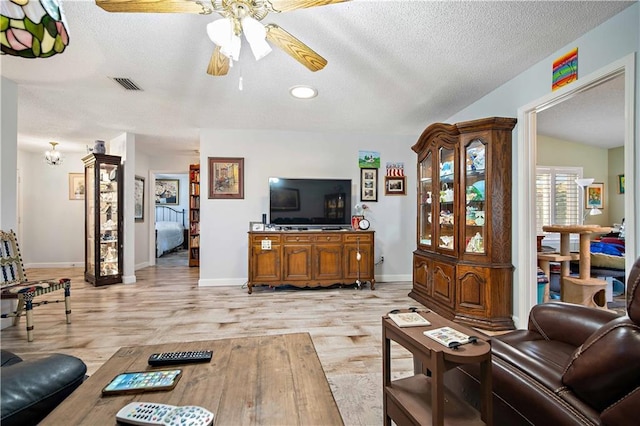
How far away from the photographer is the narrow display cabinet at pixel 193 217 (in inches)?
257

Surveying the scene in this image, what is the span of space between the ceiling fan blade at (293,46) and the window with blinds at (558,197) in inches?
208

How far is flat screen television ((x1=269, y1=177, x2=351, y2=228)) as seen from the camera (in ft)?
14.8

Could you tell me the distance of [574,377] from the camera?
3.49ft

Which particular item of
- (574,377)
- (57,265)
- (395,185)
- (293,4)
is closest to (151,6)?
(293,4)

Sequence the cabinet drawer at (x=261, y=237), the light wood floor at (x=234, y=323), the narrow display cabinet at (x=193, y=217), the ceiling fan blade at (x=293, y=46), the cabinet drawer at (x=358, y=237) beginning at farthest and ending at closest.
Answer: the narrow display cabinet at (x=193, y=217) < the cabinet drawer at (x=358, y=237) < the cabinet drawer at (x=261, y=237) < the light wood floor at (x=234, y=323) < the ceiling fan blade at (x=293, y=46)

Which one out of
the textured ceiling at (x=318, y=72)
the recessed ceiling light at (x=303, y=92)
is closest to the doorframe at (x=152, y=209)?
the textured ceiling at (x=318, y=72)

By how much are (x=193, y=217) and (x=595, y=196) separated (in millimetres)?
8211

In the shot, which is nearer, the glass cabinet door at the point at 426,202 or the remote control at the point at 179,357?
the remote control at the point at 179,357

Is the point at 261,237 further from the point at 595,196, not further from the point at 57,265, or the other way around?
the point at 595,196

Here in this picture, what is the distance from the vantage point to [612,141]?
17.4ft

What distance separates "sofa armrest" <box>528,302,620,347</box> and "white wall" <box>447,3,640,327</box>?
686 mm

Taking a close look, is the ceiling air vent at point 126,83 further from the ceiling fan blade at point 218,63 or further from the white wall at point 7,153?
the ceiling fan blade at point 218,63

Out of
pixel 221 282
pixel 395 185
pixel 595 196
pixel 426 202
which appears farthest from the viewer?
pixel 595 196

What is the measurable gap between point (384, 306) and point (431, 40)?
2.80 meters
